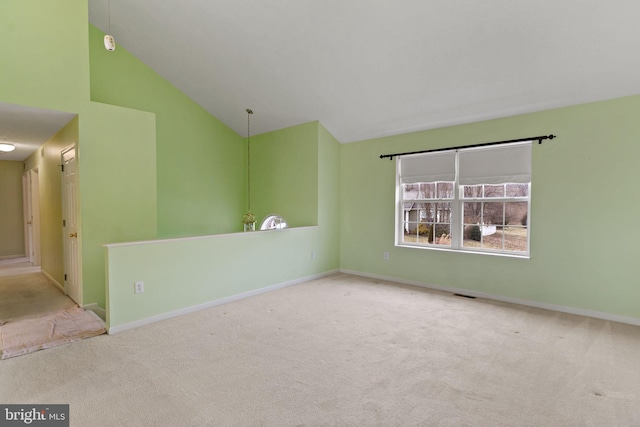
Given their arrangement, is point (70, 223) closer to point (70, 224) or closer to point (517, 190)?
point (70, 224)

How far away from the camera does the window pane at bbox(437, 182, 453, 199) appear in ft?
15.6

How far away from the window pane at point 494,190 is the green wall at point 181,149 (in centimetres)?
425

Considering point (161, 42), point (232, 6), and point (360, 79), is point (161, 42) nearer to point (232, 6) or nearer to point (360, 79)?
point (232, 6)

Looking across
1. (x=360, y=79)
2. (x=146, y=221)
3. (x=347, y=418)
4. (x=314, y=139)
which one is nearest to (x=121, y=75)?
(x=146, y=221)

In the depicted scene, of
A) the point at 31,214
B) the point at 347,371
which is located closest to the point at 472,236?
the point at 347,371

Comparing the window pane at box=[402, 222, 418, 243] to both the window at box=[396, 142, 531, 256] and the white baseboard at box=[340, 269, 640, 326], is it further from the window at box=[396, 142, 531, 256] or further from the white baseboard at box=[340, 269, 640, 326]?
the white baseboard at box=[340, 269, 640, 326]

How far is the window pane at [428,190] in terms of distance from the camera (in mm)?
4941

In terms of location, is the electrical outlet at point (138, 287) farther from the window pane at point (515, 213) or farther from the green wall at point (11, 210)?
the green wall at point (11, 210)

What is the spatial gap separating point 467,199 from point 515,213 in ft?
2.05

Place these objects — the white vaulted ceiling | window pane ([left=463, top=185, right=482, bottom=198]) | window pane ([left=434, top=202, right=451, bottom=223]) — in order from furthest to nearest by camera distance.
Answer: window pane ([left=434, top=202, right=451, bottom=223]) < window pane ([left=463, top=185, right=482, bottom=198]) < the white vaulted ceiling

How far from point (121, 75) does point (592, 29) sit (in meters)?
5.93

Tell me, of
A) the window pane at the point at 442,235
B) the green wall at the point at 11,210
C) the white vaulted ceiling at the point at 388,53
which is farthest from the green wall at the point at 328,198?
the green wall at the point at 11,210

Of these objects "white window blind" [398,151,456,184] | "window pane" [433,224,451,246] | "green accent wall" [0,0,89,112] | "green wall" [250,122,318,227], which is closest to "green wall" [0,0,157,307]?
"green accent wall" [0,0,89,112]

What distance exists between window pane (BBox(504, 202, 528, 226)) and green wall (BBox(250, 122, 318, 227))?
2.82m
